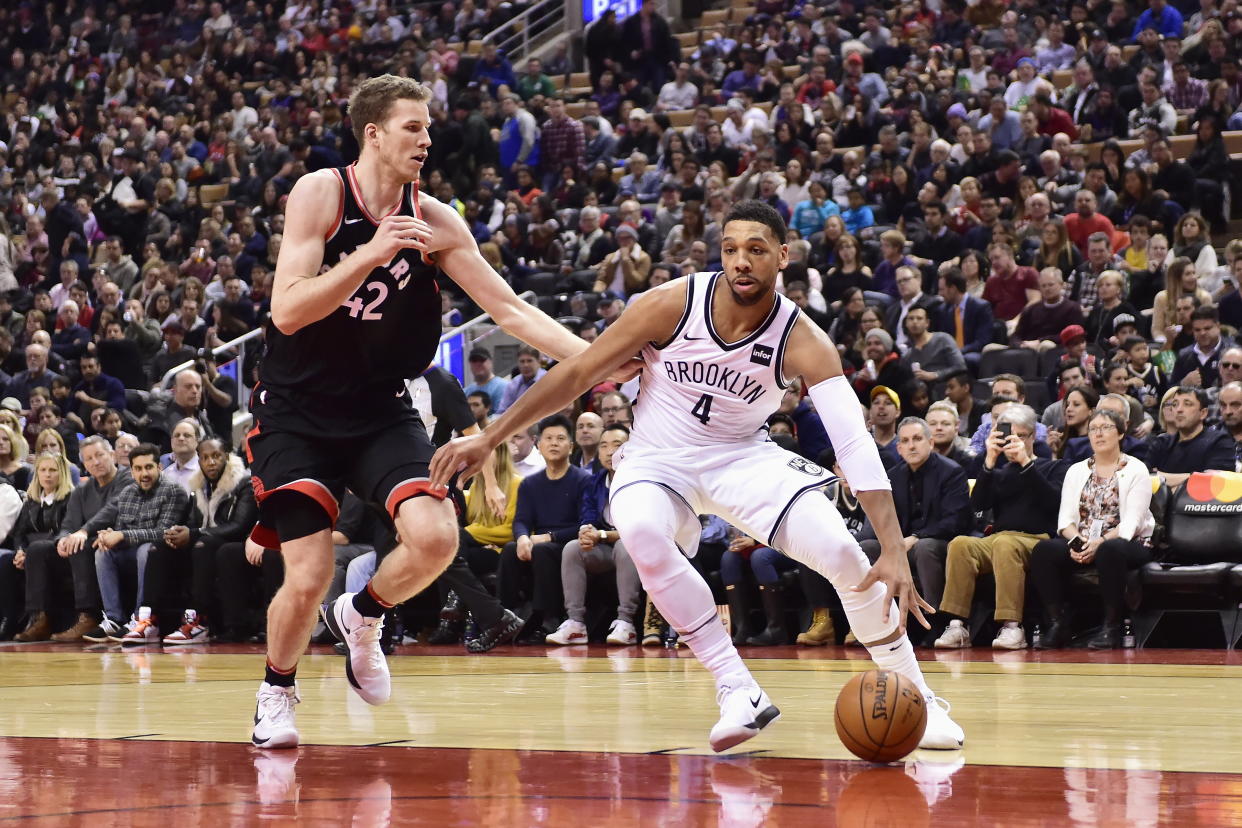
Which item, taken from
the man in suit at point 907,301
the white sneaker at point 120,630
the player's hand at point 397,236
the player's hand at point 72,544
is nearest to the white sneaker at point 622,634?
the white sneaker at point 120,630

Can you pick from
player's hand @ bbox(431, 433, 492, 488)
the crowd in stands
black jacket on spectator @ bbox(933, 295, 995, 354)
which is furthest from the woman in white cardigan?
player's hand @ bbox(431, 433, 492, 488)

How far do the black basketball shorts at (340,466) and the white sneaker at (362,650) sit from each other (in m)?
0.43

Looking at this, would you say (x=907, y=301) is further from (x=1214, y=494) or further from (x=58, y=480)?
(x=58, y=480)

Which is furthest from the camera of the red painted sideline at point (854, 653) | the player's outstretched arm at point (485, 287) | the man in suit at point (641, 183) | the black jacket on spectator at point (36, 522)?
the man in suit at point (641, 183)

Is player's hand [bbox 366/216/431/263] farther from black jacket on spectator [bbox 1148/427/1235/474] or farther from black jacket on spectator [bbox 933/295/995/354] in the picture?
black jacket on spectator [bbox 933/295/995/354]

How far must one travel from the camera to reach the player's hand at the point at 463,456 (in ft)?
15.4

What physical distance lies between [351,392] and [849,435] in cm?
156

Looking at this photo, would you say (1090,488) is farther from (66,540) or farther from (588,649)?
(66,540)

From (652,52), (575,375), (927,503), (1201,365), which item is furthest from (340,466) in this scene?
(652,52)

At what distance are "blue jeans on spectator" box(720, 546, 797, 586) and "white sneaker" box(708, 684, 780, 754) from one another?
510cm

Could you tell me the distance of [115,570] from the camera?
1198cm

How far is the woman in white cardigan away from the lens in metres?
9.09

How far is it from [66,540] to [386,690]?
7089 millimetres

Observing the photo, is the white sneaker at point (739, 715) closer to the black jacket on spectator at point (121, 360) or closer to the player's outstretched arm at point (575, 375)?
the player's outstretched arm at point (575, 375)
